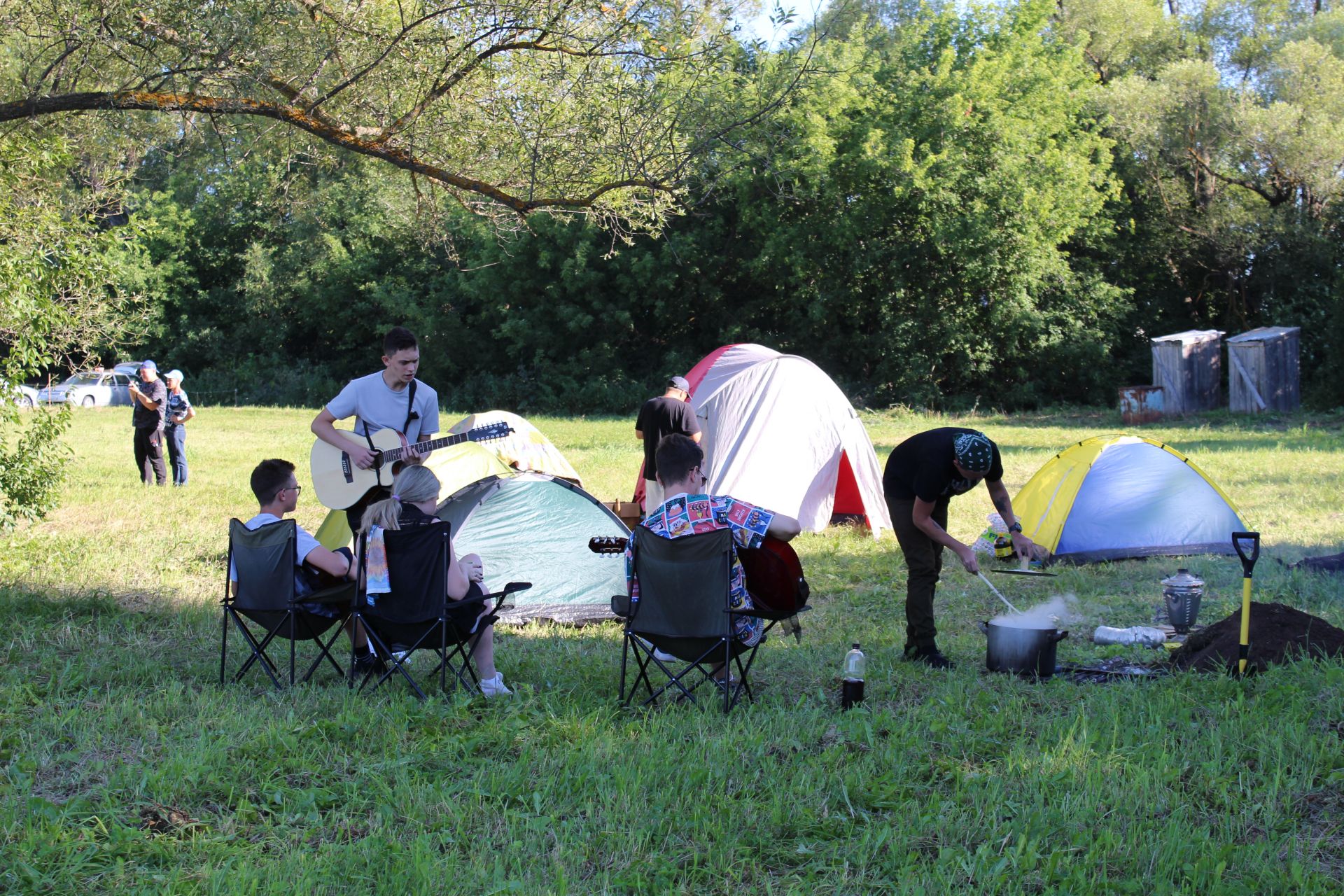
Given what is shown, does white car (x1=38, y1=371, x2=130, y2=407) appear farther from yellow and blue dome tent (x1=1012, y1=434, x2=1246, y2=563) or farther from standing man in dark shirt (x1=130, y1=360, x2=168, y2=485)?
yellow and blue dome tent (x1=1012, y1=434, x2=1246, y2=563)

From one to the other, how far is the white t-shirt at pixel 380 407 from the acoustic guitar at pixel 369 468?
0.04 metres

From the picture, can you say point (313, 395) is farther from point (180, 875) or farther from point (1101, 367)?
point (180, 875)

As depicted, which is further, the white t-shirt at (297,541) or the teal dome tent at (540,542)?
the teal dome tent at (540,542)

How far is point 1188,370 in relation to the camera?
20344 millimetres

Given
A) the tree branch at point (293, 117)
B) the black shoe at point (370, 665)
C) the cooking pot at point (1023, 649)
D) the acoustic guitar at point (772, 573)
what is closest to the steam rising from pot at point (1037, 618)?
the cooking pot at point (1023, 649)

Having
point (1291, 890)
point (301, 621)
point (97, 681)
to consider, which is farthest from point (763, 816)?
point (97, 681)

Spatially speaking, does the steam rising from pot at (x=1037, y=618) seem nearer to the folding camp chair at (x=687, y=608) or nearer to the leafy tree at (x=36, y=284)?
the folding camp chair at (x=687, y=608)

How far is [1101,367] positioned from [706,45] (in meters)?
19.0

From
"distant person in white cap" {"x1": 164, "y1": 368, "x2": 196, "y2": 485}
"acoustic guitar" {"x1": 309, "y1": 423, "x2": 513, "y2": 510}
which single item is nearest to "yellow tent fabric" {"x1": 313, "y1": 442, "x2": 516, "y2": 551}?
"acoustic guitar" {"x1": 309, "y1": 423, "x2": 513, "y2": 510}

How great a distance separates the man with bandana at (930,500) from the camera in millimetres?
4984

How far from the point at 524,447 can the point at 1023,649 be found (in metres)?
5.74

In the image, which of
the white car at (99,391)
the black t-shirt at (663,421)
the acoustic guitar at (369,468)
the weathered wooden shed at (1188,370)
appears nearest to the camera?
the acoustic guitar at (369,468)

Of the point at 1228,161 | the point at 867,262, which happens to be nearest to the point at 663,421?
the point at 867,262

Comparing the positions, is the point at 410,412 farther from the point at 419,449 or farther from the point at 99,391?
the point at 99,391
